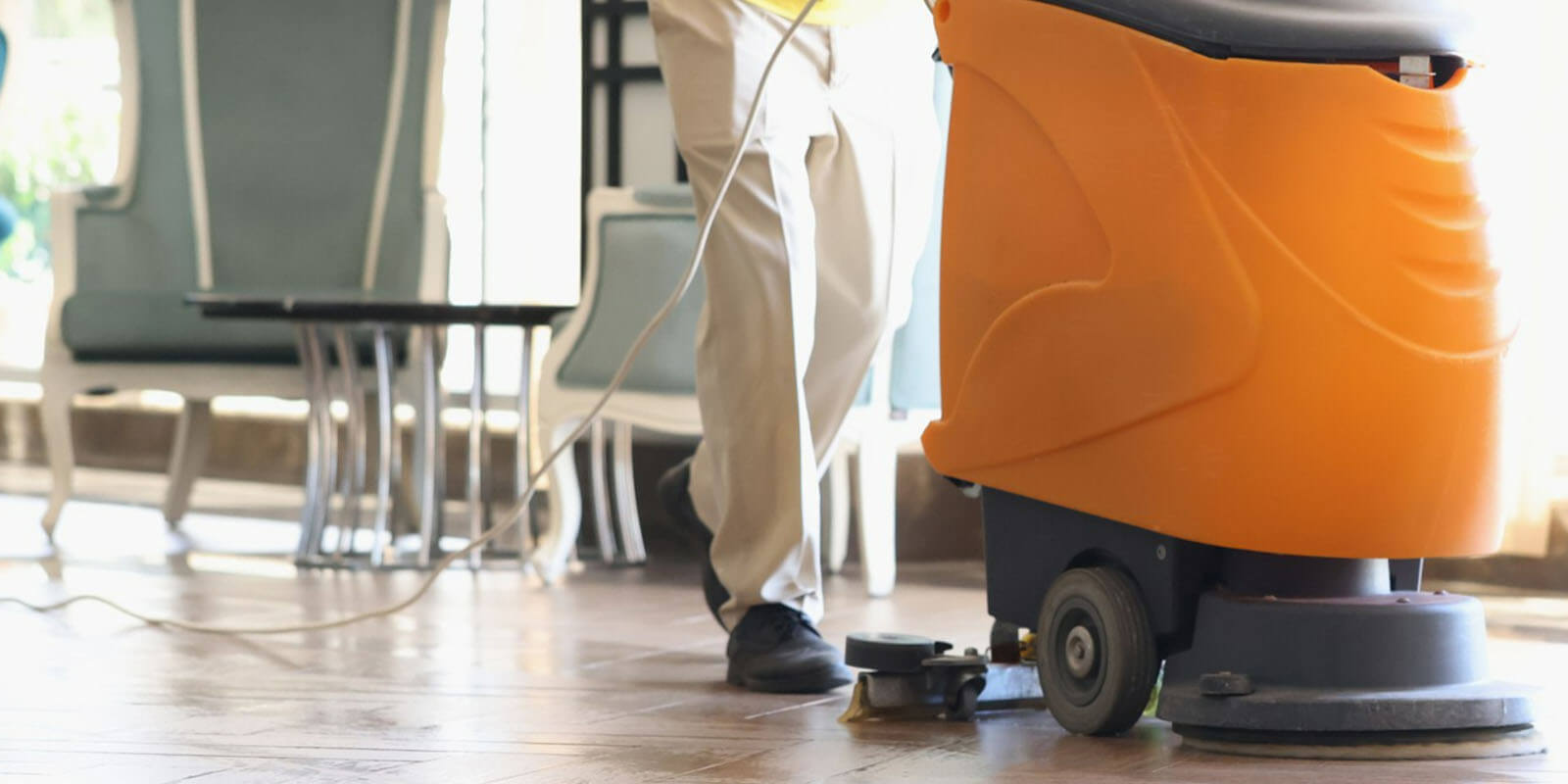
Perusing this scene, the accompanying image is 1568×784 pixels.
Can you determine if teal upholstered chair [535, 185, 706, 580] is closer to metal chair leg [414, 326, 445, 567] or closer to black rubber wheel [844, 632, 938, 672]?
metal chair leg [414, 326, 445, 567]

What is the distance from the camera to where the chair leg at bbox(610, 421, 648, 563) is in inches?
138

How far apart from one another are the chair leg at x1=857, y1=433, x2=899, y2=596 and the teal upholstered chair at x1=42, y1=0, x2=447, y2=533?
4.53ft

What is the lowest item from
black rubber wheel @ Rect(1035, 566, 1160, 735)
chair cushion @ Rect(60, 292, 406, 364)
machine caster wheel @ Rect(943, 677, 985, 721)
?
machine caster wheel @ Rect(943, 677, 985, 721)

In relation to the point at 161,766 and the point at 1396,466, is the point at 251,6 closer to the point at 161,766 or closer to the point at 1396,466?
the point at 161,766

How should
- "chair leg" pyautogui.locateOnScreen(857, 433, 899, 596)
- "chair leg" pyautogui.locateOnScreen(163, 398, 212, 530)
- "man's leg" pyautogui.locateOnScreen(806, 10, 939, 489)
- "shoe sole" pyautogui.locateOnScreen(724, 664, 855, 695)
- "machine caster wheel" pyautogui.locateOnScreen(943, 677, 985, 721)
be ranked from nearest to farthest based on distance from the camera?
1. "machine caster wheel" pyautogui.locateOnScreen(943, 677, 985, 721)
2. "shoe sole" pyautogui.locateOnScreen(724, 664, 855, 695)
3. "man's leg" pyautogui.locateOnScreen(806, 10, 939, 489)
4. "chair leg" pyautogui.locateOnScreen(857, 433, 899, 596)
5. "chair leg" pyautogui.locateOnScreen(163, 398, 212, 530)

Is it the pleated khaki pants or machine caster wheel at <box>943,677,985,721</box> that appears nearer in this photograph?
machine caster wheel at <box>943,677,985,721</box>

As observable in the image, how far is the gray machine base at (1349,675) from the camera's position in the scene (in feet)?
4.36

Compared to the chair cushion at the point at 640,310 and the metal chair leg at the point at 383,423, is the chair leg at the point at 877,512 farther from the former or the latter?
the metal chair leg at the point at 383,423

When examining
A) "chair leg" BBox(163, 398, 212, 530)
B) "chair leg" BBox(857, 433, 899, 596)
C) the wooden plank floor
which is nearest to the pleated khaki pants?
the wooden plank floor

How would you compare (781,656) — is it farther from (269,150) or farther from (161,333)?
(269,150)

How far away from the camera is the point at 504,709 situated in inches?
65.2

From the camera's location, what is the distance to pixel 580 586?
9.95 feet

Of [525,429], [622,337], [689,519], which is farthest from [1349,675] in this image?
[525,429]

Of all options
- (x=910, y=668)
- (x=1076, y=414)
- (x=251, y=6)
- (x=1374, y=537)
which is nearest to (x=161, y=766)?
(x=910, y=668)
